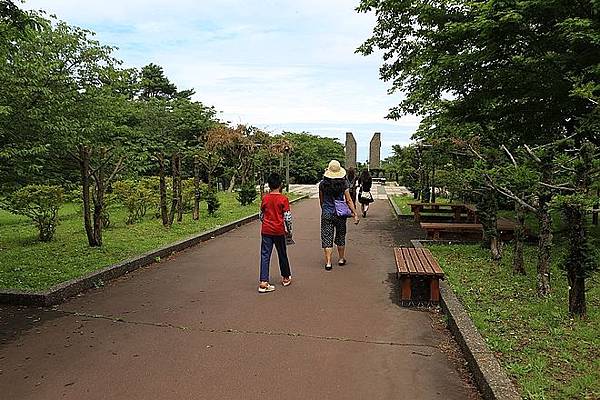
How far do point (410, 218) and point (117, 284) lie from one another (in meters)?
10.7

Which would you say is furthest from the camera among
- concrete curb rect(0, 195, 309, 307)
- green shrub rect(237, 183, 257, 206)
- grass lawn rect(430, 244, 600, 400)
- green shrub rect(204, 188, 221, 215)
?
green shrub rect(237, 183, 257, 206)

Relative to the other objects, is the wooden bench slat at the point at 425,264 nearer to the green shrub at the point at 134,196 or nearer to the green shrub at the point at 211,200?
the green shrub at the point at 134,196

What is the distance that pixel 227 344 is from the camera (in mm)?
4543

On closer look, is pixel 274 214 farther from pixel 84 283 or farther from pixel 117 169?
pixel 117 169

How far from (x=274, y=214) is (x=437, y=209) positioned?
31.2 ft

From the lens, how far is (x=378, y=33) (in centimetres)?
1208

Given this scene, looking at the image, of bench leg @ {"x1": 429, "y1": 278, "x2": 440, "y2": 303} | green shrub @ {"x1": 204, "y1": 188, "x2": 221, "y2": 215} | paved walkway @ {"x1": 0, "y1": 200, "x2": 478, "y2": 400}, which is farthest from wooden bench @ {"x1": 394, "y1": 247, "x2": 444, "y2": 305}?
green shrub @ {"x1": 204, "y1": 188, "x2": 221, "y2": 215}

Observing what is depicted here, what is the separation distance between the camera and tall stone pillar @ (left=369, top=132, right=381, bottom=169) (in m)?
44.8

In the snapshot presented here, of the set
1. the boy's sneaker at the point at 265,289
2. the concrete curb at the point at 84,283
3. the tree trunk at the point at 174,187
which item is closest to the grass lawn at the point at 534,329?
the boy's sneaker at the point at 265,289

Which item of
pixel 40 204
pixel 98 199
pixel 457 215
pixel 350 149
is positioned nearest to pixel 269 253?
pixel 98 199

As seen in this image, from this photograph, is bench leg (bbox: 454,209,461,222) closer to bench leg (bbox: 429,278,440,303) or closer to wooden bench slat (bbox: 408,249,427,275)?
wooden bench slat (bbox: 408,249,427,275)

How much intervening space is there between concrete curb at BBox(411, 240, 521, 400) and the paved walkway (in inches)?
5.7

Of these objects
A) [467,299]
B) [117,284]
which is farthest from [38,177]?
[467,299]

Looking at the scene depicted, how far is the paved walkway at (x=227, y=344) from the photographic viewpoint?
3691 mm
